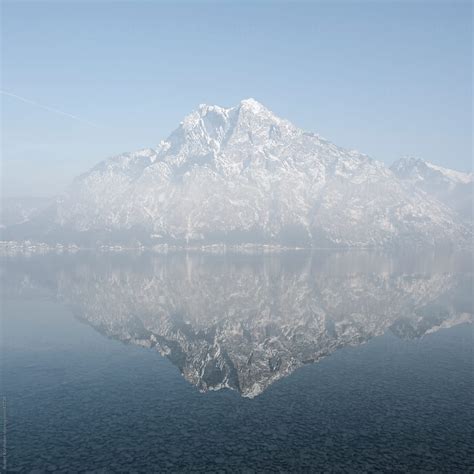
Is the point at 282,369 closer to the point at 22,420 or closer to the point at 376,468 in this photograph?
the point at 376,468

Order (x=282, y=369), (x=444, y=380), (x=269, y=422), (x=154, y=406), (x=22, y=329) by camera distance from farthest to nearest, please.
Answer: (x=22, y=329), (x=282, y=369), (x=444, y=380), (x=154, y=406), (x=269, y=422)

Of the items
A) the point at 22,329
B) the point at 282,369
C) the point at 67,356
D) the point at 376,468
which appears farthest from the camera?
the point at 22,329

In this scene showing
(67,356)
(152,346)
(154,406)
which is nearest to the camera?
(154,406)

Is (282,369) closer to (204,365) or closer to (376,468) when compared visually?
(204,365)

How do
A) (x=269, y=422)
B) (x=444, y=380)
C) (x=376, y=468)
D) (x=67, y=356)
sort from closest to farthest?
(x=376, y=468)
(x=269, y=422)
(x=444, y=380)
(x=67, y=356)

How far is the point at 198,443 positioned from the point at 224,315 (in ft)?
378

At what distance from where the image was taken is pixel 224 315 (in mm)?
199750

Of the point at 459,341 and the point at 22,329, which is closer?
the point at 459,341

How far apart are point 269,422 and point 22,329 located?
131 metres

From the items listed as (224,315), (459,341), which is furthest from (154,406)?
(459,341)

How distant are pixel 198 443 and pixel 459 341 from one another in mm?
118793

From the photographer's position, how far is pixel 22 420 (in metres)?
93.8

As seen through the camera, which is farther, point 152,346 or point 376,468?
point 152,346

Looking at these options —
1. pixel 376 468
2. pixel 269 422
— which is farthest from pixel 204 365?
pixel 376 468
